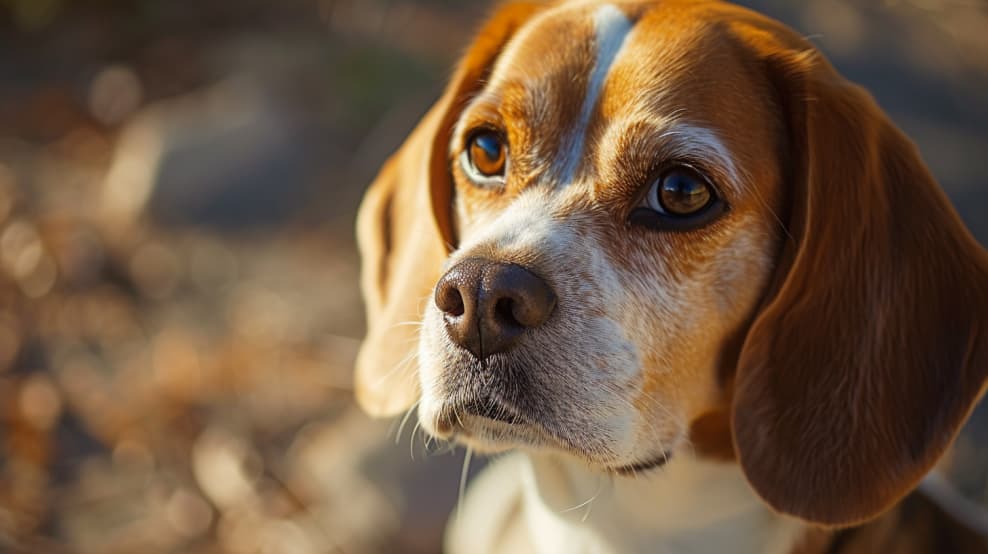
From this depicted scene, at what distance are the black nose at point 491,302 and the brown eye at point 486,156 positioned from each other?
1.46ft

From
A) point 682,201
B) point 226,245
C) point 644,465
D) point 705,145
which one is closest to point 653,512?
point 644,465

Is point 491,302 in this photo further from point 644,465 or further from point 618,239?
point 644,465

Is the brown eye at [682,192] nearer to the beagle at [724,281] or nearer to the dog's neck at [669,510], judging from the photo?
the beagle at [724,281]

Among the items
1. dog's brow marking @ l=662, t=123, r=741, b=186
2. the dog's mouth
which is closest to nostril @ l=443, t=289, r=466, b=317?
the dog's mouth

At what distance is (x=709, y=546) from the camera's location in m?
2.07

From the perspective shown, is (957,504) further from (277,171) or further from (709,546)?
(277,171)

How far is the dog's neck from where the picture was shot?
6.70 ft

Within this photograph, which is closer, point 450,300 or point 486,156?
point 450,300

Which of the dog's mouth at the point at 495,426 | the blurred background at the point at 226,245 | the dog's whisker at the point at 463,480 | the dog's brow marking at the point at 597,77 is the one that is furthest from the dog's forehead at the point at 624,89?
the blurred background at the point at 226,245

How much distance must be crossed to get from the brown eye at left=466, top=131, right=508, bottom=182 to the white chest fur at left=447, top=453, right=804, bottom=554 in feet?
1.99

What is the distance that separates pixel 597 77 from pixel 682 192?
0.28 meters

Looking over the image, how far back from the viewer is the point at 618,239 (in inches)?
75.0

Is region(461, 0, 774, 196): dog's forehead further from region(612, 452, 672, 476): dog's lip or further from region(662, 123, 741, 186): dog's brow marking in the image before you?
region(612, 452, 672, 476): dog's lip

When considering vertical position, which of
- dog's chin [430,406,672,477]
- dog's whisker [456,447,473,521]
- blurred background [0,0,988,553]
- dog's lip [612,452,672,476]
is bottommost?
blurred background [0,0,988,553]
